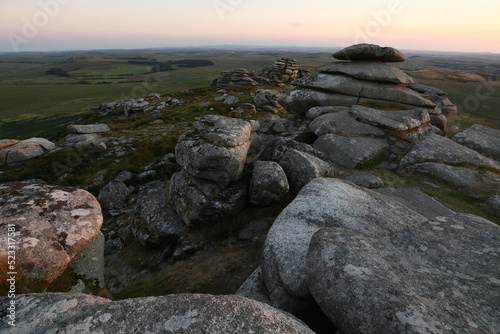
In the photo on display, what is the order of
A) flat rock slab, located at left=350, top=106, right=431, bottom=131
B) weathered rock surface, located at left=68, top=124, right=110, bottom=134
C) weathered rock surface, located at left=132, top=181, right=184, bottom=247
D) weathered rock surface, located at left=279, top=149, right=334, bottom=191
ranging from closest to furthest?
1. weathered rock surface, located at left=279, top=149, right=334, bottom=191
2. weathered rock surface, located at left=132, top=181, right=184, bottom=247
3. flat rock slab, located at left=350, top=106, right=431, bottom=131
4. weathered rock surface, located at left=68, top=124, right=110, bottom=134

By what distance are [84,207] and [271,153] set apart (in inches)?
321

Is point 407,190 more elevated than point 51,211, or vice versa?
point 51,211

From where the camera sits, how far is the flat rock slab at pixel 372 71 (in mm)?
17641

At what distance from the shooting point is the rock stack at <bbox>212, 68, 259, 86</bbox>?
2214 inches

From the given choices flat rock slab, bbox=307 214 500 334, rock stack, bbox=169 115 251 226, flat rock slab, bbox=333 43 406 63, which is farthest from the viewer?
flat rock slab, bbox=333 43 406 63

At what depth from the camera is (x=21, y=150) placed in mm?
20375

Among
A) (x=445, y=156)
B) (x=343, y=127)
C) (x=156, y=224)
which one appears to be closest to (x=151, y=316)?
A: (x=156, y=224)

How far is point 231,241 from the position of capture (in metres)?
9.81

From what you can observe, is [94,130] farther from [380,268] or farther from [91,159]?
[380,268]

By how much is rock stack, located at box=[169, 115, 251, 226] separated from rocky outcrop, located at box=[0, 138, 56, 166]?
17996mm

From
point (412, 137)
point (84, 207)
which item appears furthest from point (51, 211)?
point (412, 137)

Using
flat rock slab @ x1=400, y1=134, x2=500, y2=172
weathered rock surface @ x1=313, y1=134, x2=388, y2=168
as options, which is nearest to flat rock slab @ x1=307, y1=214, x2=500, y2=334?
weathered rock surface @ x1=313, y1=134, x2=388, y2=168

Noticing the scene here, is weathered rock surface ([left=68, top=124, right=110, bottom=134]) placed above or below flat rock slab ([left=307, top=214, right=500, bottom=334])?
below

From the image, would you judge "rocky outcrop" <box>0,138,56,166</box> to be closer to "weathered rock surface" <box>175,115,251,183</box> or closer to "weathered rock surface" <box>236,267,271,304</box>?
"weathered rock surface" <box>175,115,251,183</box>
